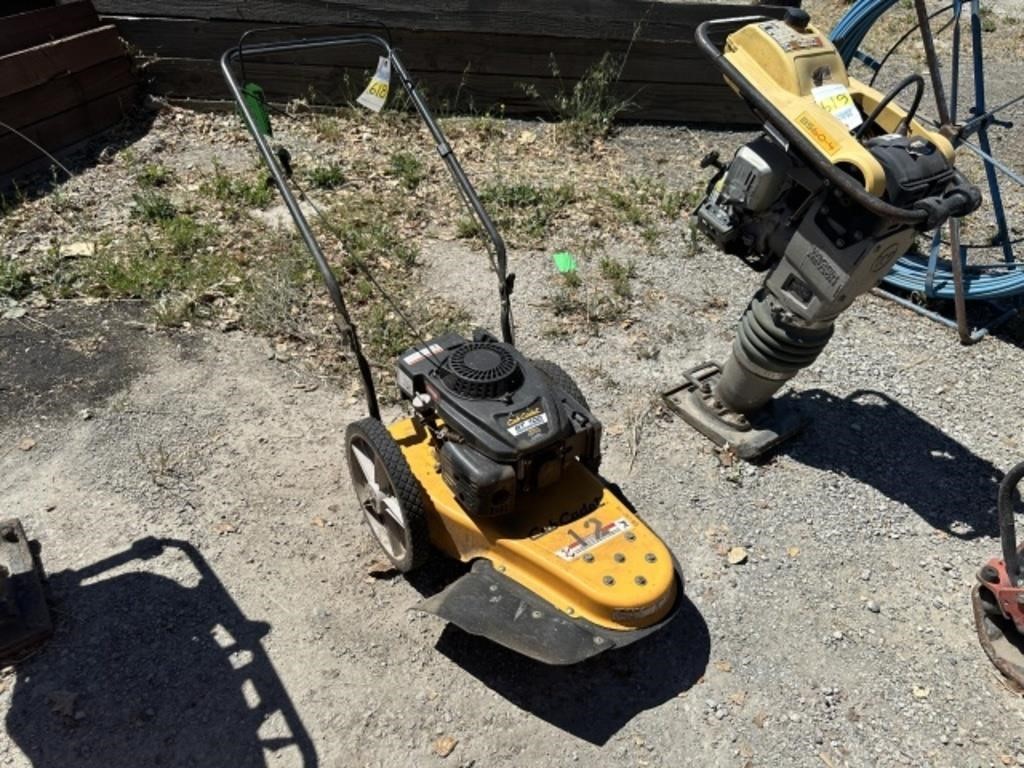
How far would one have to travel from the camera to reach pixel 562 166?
6.21m

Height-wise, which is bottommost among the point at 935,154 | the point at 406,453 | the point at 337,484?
the point at 337,484

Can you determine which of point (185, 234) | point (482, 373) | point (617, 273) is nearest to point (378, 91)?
point (482, 373)

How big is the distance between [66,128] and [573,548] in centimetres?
493

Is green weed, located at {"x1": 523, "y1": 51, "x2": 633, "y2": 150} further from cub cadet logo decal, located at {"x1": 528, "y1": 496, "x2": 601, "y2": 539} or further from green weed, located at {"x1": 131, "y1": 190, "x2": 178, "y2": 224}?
cub cadet logo decal, located at {"x1": 528, "y1": 496, "x2": 601, "y2": 539}

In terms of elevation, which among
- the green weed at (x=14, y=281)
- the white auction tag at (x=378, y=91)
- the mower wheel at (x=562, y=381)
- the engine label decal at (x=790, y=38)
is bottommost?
the green weed at (x=14, y=281)

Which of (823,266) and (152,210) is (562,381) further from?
(152,210)

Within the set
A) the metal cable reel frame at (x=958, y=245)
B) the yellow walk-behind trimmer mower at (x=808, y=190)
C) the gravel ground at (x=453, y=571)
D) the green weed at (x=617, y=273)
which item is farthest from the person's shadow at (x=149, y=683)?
the metal cable reel frame at (x=958, y=245)

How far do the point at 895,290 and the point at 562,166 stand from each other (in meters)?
2.41

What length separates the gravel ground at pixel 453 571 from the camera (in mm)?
2941

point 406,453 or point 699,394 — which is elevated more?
point 406,453

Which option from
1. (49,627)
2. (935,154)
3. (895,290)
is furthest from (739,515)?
(49,627)

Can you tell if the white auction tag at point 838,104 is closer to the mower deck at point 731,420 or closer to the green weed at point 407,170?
the mower deck at point 731,420

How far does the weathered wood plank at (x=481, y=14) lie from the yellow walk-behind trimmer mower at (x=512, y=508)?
3.38m

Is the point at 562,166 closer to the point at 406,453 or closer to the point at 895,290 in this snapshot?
the point at 895,290
